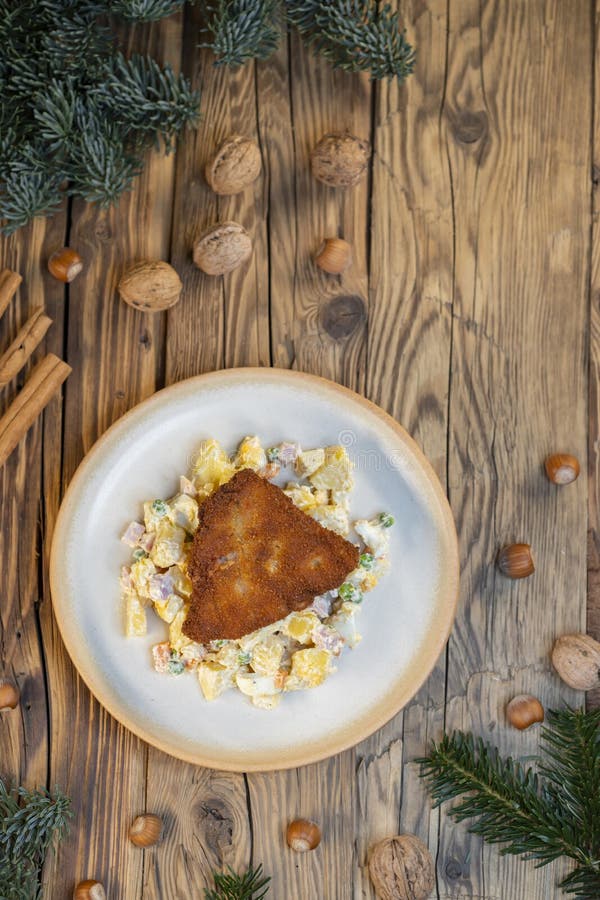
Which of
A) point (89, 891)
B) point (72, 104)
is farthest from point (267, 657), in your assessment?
point (72, 104)

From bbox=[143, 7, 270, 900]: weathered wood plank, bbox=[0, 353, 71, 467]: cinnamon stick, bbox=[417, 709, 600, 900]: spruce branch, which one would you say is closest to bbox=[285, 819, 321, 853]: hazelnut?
bbox=[143, 7, 270, 900]: weathered wood plank

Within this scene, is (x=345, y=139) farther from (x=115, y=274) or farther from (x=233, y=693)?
(x=233, y=693)

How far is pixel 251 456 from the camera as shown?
8.13 feet

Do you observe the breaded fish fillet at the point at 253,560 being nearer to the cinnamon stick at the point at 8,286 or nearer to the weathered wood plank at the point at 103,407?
the weathered wood plank at the point at 103,407

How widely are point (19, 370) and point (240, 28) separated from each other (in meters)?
1.14

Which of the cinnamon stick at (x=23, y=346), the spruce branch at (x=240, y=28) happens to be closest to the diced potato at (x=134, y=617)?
the cinnamon stick at (x=23, y=346)

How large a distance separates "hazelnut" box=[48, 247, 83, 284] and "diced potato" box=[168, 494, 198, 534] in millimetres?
745

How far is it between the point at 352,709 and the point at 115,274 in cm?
148

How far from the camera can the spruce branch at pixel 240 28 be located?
232cm

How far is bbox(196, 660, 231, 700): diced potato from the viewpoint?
2461 mm

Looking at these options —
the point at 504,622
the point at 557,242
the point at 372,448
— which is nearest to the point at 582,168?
the point at 557,242

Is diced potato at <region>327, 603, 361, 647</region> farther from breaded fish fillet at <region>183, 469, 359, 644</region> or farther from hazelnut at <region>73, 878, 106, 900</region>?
hazelnut at <region>73, 878, 106, 900</region>

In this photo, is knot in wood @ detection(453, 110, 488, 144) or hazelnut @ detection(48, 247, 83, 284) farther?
knot in wood @ detection(453, 110, 488, 144)

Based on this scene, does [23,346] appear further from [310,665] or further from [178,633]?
[310,665]
